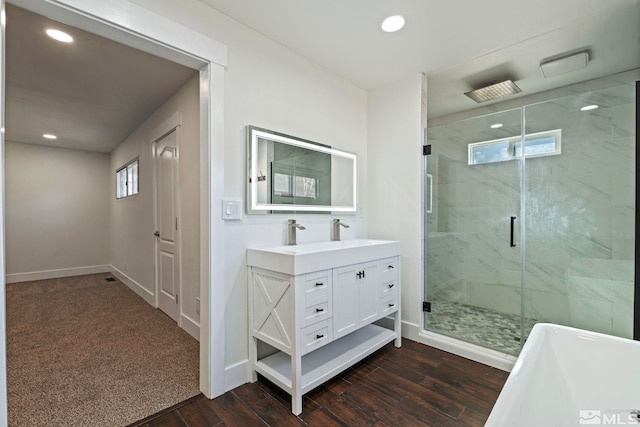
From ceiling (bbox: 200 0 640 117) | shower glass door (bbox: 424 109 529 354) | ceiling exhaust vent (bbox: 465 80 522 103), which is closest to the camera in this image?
ceiling (bbox: 200 0 640 117)

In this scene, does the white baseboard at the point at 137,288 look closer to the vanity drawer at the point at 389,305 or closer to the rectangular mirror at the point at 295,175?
the rectangular mirror at the point at 295,175

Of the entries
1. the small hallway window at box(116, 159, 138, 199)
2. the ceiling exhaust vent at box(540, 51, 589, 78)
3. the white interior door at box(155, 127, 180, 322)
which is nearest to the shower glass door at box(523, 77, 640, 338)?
the ceiling exhaust vent at box(540, 51, 589, 78)

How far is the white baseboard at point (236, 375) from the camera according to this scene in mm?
1868

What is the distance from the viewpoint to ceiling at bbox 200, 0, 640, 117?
5.97ft

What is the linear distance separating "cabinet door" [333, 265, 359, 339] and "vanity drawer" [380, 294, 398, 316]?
0.35 meters

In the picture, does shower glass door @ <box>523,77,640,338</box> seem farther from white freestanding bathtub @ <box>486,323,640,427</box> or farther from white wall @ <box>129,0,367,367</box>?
white wall @ <box>129,0,367,367</box>

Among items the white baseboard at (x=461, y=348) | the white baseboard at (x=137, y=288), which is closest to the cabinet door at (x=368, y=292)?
the white baseboard at (x=461, y=348)

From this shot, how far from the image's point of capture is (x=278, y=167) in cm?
223

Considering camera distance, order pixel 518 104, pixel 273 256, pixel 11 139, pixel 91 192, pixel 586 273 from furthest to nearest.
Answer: pixel 91 192, pixel 11 139, pixel 518 104, pixel 586 273, pixel 273 256

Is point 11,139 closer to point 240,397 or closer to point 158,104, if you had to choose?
point 158,104

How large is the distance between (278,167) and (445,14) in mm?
1548

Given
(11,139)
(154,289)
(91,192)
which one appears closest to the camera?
(154,289)

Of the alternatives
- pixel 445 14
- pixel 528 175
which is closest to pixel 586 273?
pixel 528 175

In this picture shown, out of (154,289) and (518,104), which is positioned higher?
(518,104)
